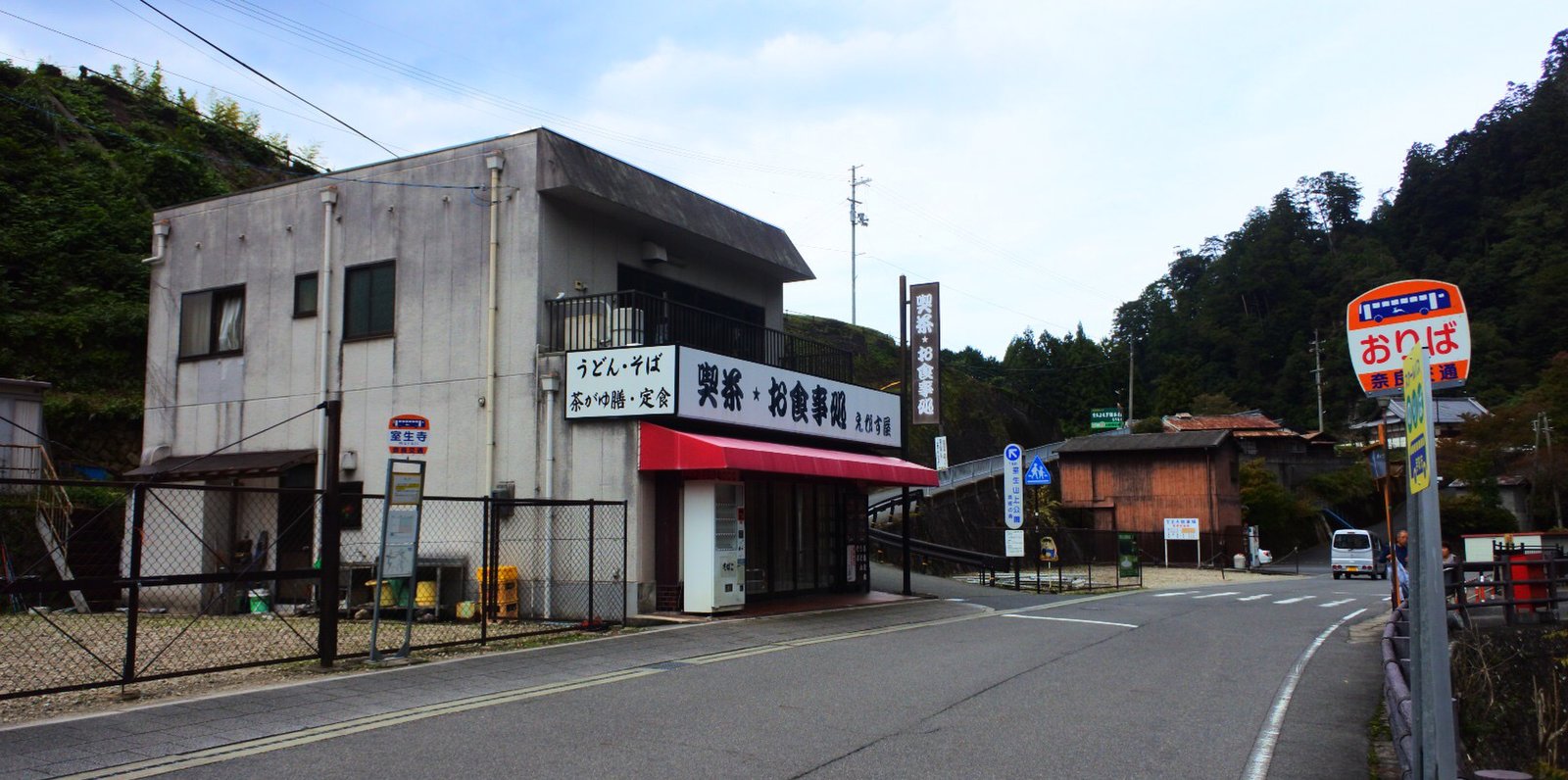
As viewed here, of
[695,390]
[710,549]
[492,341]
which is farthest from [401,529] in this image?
[492,341]

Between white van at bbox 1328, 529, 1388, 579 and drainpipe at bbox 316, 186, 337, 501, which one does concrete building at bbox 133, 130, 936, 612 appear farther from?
white van at bbox 1328, 529, 1388, 579

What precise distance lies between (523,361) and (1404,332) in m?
13.0

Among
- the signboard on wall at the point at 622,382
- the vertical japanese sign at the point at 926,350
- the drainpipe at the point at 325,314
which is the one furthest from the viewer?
the vertical japanese sign at the point at 926,350

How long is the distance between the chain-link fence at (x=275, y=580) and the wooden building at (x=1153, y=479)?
33503 millimetres

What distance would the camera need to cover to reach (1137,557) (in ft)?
99.1

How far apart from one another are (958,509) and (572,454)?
2526 centimetres

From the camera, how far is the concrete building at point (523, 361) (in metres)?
16.9

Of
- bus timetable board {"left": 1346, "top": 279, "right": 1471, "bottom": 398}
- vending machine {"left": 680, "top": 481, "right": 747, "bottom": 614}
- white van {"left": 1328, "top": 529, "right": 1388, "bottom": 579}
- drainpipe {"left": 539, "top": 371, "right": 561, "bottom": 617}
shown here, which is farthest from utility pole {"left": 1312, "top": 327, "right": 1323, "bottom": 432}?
bus timetable board {"left": 1346, "top": 279, "right": 1471, "bottom": 398}

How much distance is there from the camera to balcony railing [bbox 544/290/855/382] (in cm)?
1744

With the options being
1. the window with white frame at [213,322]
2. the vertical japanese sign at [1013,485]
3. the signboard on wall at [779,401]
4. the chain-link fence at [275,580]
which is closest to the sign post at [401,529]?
the chain-link fence at [275,580]

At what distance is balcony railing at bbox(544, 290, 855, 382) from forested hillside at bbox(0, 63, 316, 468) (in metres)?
12.7

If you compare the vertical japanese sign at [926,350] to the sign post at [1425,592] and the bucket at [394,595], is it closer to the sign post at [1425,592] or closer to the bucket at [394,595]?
the bucket at [394,595]

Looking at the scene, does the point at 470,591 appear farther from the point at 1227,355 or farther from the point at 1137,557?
the point at 1227,355

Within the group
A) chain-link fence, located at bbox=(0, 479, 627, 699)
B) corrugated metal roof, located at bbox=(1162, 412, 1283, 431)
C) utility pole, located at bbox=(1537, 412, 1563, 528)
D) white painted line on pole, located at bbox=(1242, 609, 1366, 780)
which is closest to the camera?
white painted line on pole, located at bbox=(1242, 609, 1366, 780)
